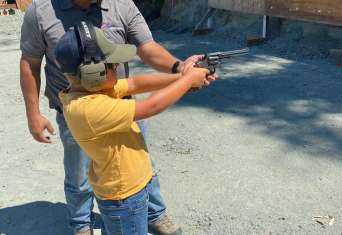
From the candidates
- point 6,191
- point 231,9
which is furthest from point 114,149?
point 231,9

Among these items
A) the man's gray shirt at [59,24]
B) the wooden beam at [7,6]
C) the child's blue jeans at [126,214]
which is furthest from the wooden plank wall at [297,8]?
the wooden beam at [7,6]

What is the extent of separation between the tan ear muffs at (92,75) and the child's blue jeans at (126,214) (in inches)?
22.8

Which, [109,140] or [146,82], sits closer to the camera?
[109,140]

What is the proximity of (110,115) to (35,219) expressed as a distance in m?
1.97

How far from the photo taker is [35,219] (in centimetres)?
371

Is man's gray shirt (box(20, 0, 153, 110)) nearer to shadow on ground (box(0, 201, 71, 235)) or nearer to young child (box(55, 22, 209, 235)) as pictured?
young child (box(55, 22, 209, 235))

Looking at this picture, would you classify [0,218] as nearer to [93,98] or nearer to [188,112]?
[93,98]

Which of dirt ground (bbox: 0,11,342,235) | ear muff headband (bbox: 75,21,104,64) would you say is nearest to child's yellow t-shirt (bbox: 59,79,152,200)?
ear muff headband (bbox: 75,21,104,64)

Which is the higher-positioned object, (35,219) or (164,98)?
(164,98)

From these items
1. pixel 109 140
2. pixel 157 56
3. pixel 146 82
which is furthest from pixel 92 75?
pixel 157 56

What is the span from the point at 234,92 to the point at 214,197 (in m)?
2.72

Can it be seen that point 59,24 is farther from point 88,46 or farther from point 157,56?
point 88,46

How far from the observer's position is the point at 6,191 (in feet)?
13.6

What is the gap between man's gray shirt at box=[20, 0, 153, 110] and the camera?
2689mm
